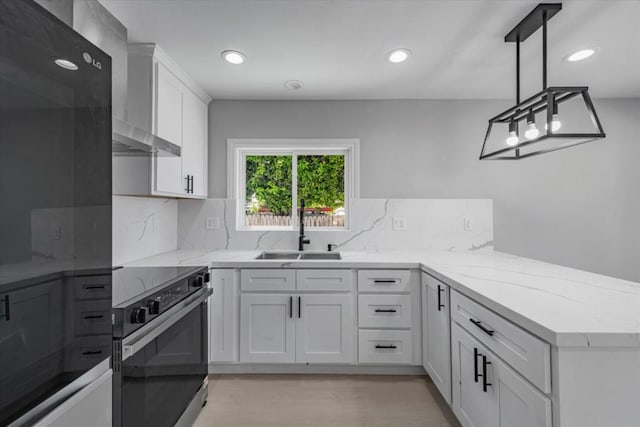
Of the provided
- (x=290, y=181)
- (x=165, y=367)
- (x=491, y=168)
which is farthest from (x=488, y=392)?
(x=290, y=181)

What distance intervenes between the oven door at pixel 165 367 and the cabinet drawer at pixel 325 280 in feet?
2.24

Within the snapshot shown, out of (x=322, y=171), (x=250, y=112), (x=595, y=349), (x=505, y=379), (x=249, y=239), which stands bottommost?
(x=505, y=379)

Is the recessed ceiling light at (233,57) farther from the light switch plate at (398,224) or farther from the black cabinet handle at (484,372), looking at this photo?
the black cabinet handle at (484,372)

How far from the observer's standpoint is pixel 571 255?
297cm

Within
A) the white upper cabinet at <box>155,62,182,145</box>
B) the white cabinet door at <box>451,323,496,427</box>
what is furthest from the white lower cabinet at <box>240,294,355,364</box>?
the white upper cabinet at <box>155,62,182,145</box>

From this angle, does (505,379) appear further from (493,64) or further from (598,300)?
(493,64)

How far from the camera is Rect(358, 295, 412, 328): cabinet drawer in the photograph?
235 cm

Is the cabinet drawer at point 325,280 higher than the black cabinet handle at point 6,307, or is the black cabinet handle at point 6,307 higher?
the black cabinet handle at point 6,307

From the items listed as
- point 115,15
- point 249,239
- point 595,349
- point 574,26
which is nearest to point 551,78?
point 574,26

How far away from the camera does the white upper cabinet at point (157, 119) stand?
205 centimetres

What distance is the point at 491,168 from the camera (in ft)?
9.80

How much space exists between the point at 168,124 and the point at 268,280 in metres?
1.33

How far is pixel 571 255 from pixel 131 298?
3.53 m

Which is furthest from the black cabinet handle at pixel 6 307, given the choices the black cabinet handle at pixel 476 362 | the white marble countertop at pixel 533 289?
the black cabinet handle at pixel 476 362
